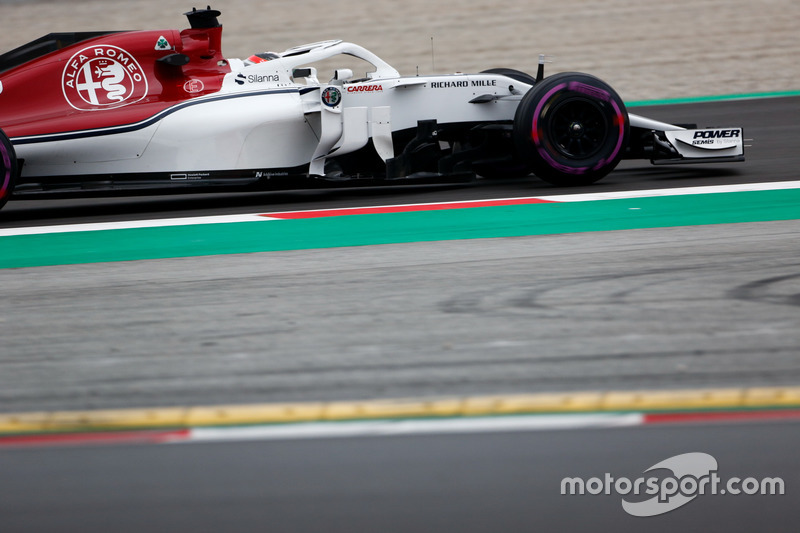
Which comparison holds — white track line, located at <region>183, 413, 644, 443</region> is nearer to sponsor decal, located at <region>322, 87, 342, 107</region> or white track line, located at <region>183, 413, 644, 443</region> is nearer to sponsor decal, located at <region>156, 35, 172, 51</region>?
sponsor decal, located at <region>322, 87, 342, 107</region>

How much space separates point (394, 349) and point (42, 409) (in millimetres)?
1242

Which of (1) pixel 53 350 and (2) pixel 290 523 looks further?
(1) pixel 53 350

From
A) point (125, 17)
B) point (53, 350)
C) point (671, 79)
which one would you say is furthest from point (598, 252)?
point (125, 17)

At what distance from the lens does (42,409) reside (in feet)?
10.6

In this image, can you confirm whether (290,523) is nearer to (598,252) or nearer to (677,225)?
(598,252)

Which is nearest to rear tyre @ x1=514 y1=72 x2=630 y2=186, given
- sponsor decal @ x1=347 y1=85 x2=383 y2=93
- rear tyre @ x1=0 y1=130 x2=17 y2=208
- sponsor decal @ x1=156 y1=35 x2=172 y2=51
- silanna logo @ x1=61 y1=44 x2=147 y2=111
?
sponsor decal @ x1=347 y1=85 x2=383 y2=93

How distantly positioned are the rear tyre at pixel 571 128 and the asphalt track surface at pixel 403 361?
1.64 metres

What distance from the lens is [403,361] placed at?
3555mm

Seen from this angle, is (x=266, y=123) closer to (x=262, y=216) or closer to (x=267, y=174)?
(x=267, y=174)

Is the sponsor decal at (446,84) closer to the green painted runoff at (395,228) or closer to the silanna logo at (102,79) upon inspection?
the green painted runoff at (395,228)

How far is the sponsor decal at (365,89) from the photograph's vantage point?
7.34 meters

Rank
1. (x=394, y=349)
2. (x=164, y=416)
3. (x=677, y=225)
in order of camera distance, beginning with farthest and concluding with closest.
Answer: (x=677, y=225) → (x=394, y=349) → (x=164, y=416)

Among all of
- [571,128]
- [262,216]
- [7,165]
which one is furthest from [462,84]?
[7,165]

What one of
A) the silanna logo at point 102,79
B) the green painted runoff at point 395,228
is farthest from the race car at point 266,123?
the green painted runoff at point 395,228
